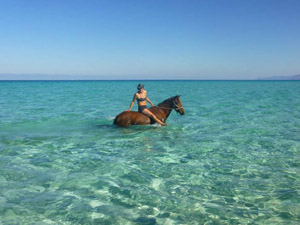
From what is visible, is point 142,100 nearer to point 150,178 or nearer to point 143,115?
point 143,115

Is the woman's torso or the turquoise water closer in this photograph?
the turquoise water

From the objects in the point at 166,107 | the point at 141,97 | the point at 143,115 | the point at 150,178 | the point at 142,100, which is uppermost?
the point at 141,97

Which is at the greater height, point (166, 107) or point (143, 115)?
point (166, 107)

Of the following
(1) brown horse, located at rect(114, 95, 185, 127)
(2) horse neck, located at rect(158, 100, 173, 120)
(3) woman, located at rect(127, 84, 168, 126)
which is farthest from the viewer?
(2) horse neck, located at rect(158, 100, 173, 120)

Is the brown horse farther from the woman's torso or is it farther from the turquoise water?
the turquoise water

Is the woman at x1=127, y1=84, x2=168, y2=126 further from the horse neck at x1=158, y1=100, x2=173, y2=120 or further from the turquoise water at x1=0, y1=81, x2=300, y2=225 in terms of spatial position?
the turquoise water at x1=0, y1=81, x2=300, y2=225

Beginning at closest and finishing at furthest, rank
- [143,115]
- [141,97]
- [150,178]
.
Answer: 1. [150,178]
2. [141,97]
3. [143,115]

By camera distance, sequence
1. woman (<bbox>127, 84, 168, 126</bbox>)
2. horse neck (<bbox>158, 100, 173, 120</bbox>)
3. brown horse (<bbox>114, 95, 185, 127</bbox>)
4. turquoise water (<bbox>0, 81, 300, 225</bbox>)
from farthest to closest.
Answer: horse neck (<bbox>158, 100, 173, 120</bbox>) → brown horse (<bbox>114, 95, 185, 127</bbox>) → woman (<bbox>127, 84, 168, 126</bbox>) → turquoise water (<bbox>0, 81, 300, 225</bbox>)

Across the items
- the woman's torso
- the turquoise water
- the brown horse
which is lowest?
the turquoise water

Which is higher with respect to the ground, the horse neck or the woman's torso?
the woman's torso

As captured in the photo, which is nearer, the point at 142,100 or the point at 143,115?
the point at 142,100

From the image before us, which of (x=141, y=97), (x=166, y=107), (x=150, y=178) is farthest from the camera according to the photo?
(x=166, y=107)

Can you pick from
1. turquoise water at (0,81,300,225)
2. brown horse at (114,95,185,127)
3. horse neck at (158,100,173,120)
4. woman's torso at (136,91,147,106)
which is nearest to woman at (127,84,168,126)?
woman's torso at (136,91,147,106)

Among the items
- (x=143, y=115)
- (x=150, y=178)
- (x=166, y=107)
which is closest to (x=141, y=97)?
(x=143, y=115)
